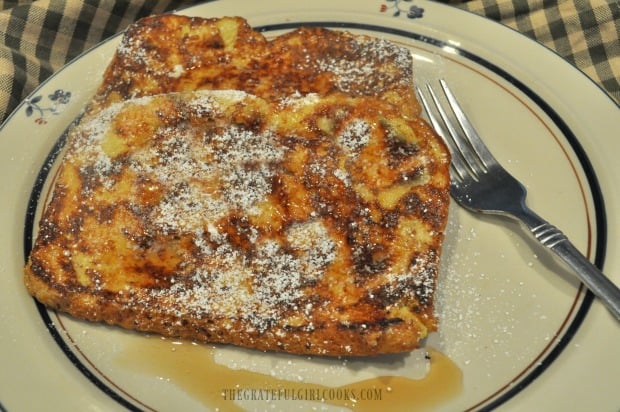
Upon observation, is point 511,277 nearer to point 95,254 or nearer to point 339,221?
point 339,221

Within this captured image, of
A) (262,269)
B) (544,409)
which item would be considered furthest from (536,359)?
(262,269)

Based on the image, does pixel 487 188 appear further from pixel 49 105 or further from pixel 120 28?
pixel 120 28

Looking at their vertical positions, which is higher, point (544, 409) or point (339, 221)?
point (339, 221)

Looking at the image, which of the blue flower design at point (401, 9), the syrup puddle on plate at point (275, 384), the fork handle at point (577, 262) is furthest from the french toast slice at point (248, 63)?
the syrup puddle on plate at point (275, 384)

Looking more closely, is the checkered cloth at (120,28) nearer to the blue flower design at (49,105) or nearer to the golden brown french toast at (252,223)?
the blue flower design at (49,105)

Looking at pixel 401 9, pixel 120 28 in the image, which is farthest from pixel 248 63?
pixel 120 28

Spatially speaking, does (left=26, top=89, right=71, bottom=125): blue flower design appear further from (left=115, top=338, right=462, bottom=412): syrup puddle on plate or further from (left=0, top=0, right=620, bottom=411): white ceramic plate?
(left=115, top=338, right=462, bottom=412): syrup puddle on plate
